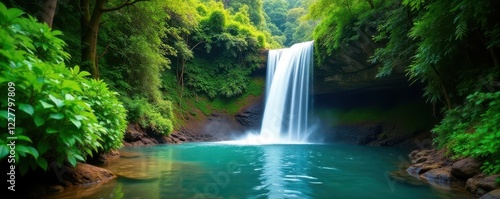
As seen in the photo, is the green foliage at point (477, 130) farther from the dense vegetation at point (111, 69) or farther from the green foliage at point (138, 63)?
the green foliage at point (138, 63)

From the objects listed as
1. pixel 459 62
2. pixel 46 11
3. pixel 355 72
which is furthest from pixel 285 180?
pixel 355 72

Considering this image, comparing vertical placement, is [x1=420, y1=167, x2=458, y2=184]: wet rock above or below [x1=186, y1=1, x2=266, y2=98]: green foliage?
below

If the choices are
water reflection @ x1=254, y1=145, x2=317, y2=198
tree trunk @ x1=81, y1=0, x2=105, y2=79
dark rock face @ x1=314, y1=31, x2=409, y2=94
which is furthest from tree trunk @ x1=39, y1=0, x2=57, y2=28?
dark rock face @ x1=314, y1=31, x2=409, y2=94

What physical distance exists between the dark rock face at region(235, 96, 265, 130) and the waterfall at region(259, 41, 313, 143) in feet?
1.98

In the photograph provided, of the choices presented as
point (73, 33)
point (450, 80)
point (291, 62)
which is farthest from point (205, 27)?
point (450, 80)

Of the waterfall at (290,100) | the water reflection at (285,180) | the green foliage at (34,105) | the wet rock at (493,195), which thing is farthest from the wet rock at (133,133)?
the wet rock at (493,195)

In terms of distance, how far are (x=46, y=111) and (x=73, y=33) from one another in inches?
410

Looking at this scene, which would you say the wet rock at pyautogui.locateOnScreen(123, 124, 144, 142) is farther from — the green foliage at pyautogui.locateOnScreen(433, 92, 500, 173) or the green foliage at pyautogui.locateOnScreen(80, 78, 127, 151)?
the green foliage at pyautogui.locateOnScreen(433, 92, 500, 173)

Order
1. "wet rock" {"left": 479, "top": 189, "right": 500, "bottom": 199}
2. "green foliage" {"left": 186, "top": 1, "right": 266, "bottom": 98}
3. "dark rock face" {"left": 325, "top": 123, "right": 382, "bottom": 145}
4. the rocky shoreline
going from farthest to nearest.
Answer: "green foliage" {"left": 186, "top": 1, "right": 266, "bottom": 98} → "dark rock face" {"left": 325, "top": 123, "right": 382, "bottom": 145} → the rocky shoreline → "wet rock" {"left": 479, "top": 189, "right": 500, "bottom": 199}

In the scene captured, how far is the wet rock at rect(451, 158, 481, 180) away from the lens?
16.8ft

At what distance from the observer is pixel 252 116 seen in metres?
22.6

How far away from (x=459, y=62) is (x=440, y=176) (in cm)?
418

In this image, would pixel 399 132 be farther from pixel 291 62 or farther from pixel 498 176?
pixel 498 176

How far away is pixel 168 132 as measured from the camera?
15.8 metres
